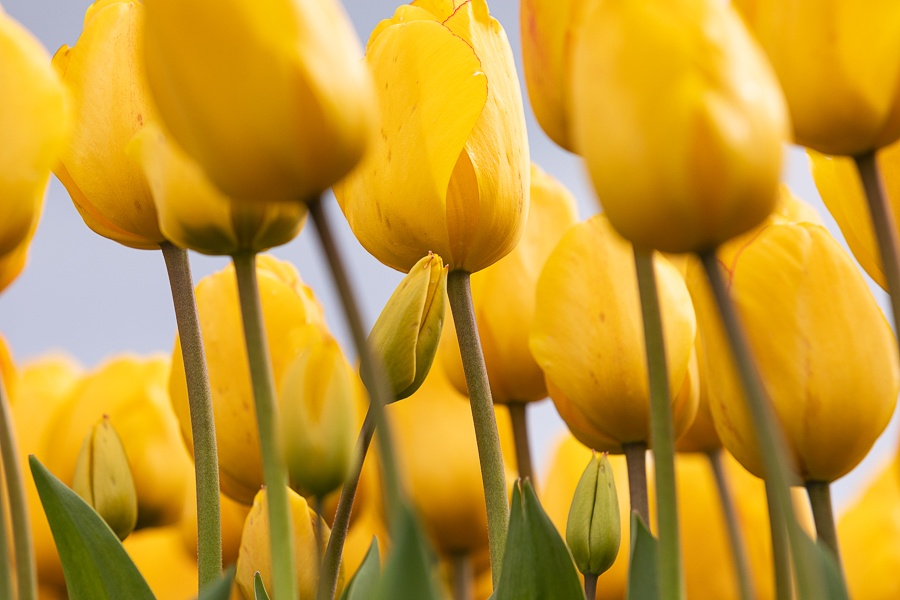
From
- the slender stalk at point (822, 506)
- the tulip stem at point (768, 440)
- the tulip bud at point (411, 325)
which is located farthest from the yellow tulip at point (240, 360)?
the tulip stem at point (768, 440)

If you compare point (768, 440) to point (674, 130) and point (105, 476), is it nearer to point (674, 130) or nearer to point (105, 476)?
point (674, 130)

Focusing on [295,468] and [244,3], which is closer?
[244,3]

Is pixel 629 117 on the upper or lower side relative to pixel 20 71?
lower

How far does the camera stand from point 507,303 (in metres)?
0.74

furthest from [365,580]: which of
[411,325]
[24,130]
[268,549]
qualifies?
[24,130]

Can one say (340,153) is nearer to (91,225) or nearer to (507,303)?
Result: (91,225)

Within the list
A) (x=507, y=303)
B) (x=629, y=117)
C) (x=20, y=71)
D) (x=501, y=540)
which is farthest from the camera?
(x=507, y=303)

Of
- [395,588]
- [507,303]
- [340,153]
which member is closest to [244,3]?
[340,153]

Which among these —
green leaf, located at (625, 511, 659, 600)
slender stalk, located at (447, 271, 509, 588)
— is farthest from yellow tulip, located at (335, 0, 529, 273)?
green leaf, located at (625, 511, 659, 600)

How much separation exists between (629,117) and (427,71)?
25 cm

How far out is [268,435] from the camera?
0.33 meters

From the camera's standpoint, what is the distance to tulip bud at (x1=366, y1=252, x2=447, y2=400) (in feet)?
1.47

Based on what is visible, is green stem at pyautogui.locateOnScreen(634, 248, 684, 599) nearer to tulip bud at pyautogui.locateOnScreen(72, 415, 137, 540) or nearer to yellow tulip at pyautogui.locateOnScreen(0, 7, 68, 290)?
yellow tulip at pyautogui.locateOnScreen(0, 7, 68, 290)

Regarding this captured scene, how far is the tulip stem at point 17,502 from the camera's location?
1.37ft
